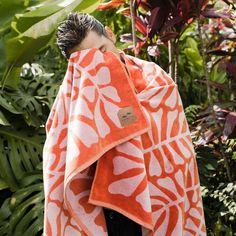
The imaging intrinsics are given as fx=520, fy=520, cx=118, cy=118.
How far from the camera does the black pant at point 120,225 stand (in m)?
1.29

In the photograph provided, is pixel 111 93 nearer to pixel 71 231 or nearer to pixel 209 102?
pixel 71 231

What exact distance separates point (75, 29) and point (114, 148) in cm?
31

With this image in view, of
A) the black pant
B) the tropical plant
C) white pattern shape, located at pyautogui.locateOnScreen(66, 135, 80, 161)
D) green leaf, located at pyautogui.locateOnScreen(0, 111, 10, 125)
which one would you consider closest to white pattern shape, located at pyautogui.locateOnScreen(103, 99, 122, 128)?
white pattern shape, located at pyautogui.locateOnScreen(66, 135, 80, 161)

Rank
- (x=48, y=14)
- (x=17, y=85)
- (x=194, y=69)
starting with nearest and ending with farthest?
(x=48, y=14) < (x=17, y=85) < (x=194, y=69)

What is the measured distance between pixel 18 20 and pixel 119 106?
1471 mm

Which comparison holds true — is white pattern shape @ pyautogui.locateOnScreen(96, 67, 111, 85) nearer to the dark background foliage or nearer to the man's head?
the man's head

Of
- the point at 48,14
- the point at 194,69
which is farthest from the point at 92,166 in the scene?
the point at 194,69

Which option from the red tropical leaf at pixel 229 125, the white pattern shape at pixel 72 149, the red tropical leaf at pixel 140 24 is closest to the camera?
the white pattern shape at pixel 72 149

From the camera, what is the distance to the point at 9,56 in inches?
102

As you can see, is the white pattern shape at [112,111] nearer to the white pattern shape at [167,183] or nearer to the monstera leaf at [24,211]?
the white pattern shape at [167,183]

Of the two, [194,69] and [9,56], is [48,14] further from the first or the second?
[194,69]

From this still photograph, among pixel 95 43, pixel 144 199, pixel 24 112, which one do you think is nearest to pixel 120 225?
pixel 144 199

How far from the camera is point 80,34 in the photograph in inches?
50.3

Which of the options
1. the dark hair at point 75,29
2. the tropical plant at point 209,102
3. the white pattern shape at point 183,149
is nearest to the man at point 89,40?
the dark hair at point 75,29
